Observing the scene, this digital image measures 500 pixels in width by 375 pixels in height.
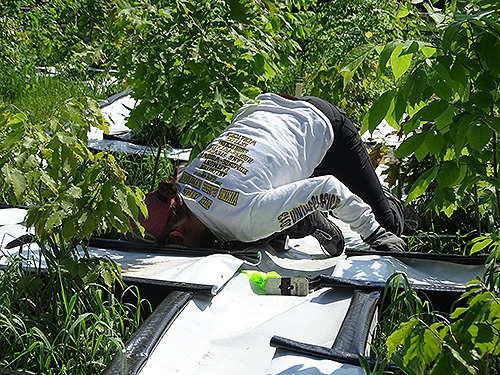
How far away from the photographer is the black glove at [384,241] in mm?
3008

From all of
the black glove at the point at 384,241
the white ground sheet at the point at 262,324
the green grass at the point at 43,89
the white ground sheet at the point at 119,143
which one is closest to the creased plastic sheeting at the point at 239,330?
the white ground sheet at the point at 262,324

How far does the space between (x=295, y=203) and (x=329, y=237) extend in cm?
54

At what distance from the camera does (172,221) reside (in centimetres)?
299

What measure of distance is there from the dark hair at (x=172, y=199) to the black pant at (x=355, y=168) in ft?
3.11

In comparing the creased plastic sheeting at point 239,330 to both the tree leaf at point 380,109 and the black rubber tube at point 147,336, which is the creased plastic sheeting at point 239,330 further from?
the tree leaf at point 380,109

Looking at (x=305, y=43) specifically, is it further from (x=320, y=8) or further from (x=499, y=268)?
(x=499, y=268)

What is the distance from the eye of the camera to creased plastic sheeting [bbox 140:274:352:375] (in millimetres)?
1991

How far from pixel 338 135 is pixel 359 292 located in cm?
127

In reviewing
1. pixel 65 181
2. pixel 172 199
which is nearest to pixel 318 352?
pixel 65 181

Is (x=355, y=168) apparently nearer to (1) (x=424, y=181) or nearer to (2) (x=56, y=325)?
(1) (x=424, y=181)

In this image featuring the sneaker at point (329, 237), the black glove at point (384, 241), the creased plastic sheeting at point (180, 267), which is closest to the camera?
the creased plastic sheeting at point (180, 267)

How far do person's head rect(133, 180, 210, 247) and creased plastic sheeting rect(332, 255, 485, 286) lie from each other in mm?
742

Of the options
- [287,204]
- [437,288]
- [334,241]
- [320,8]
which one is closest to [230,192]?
[287,204]

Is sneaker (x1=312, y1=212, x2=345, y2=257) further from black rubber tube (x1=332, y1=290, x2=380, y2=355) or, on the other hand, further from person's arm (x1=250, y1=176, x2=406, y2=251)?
black rubber tube (x1=332, y1=290, x2=380, y2=355)
